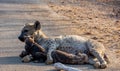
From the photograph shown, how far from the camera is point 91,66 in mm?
8211

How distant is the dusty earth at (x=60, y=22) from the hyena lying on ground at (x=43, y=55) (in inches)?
6.1

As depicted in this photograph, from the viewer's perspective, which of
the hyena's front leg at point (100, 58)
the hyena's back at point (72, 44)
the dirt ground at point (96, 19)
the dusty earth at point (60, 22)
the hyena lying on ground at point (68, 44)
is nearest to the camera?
the hyena's front leg at point (100, 58)

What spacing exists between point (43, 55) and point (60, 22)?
565 cm

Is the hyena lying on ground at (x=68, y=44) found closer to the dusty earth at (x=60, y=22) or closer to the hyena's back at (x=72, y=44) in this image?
the hyena's back at (x=72, y=44)

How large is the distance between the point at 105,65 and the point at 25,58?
60.7 inches

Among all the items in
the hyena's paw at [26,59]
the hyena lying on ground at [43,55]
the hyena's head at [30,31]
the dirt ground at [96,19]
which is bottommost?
the dirt ground at [96,19]

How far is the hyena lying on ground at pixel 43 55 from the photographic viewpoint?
8.26m

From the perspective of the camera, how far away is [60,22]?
14.0m

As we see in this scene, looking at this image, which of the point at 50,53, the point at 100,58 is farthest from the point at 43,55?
the point at 100,58

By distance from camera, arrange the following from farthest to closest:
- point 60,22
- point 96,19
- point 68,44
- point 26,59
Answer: point 96,19
point 60,22
point 68,44
point 26,59

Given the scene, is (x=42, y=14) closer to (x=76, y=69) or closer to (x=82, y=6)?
(x=82, y=6)

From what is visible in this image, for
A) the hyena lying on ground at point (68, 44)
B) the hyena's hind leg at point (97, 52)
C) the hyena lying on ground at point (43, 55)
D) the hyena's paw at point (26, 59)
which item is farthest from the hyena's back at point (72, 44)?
the hyena's paw at point (26, 59)

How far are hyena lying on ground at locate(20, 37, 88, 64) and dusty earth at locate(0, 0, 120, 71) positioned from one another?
0.50 ft

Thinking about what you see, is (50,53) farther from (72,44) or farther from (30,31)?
(30,31)
